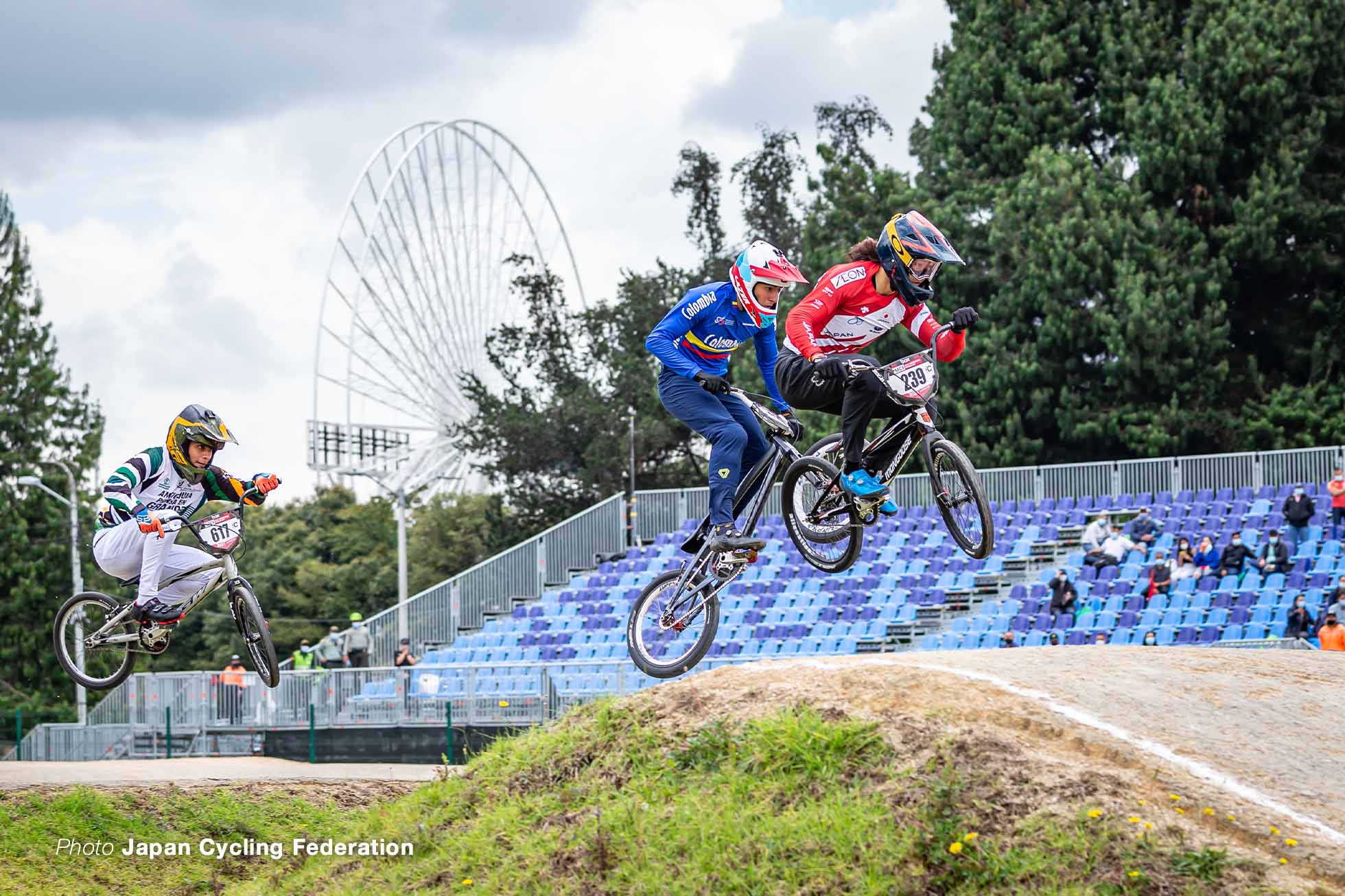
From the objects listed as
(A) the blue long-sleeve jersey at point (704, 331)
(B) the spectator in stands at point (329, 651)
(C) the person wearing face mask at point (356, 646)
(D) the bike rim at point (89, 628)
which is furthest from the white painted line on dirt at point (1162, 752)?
(B) the spectator in stands at point (329, 651)

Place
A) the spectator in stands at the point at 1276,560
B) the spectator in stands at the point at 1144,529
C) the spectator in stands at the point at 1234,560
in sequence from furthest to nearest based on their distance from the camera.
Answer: the spectator in stands at the point at 1144,529 → the spectator in stands at the point at 1234,560 → the spectator in stands at the point at 1276,560

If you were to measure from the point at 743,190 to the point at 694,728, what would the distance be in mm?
54462

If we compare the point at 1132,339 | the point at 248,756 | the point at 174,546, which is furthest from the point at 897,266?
the point at 1132,339

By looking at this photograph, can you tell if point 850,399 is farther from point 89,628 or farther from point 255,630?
point 89,628

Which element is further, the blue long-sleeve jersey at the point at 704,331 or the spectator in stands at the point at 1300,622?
the spectator in stands at the point at 1300,622

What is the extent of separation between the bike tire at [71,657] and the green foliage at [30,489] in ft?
122

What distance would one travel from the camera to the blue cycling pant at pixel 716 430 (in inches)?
478

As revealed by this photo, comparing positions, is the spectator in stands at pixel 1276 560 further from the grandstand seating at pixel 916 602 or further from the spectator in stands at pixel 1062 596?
the spectator in stands at pixel 1062 596

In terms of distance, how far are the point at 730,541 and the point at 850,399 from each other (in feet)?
4.90

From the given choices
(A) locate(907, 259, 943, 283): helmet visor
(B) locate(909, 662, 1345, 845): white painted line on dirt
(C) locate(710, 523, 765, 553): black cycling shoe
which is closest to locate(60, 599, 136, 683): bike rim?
(C) locate(710, 523, 765, 553): black cycling shoe

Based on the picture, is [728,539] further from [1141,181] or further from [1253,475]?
[1141,181]

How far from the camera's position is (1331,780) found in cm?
1005

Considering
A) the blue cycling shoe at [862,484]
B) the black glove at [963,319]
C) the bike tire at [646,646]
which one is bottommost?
the bike tire at [646,646]

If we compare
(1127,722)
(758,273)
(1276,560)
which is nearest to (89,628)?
(758,273)
